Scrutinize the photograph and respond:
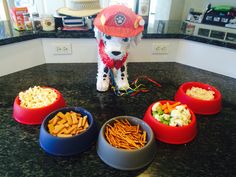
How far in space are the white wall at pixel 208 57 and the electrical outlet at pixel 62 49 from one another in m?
0.64

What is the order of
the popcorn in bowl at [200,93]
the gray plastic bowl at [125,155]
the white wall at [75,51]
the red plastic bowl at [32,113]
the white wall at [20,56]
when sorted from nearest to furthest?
the gray plastic bowl at [125,155], the red plastic bowl at [32,113], the popcorn in bowl at [200,93], the white wall at [20,56], the white wall at [75,51]

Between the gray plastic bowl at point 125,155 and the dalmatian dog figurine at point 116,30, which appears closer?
the gray plastic bowl at point 125,155

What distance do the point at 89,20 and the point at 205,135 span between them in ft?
2.90

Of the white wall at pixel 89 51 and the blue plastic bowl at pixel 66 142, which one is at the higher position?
the white wall at pixel 89 51

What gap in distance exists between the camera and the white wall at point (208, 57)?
1.11 meters

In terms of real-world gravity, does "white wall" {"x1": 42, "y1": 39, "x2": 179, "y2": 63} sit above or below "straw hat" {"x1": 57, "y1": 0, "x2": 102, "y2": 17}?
below

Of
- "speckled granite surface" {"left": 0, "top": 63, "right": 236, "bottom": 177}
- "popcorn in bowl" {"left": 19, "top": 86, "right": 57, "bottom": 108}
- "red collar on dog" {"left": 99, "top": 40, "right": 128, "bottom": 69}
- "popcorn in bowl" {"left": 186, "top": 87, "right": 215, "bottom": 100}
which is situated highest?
"red collar on dog" {"left": 99, "top": 40, "right": 128, "bottom": 69}

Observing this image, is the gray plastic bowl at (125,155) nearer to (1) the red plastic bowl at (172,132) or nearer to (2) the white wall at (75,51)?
(1) the red plastic bowl at (172,132)

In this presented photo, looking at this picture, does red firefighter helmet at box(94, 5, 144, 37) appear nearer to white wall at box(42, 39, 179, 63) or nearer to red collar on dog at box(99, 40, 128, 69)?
red collar on dog at box(99, 40, 128, 69)

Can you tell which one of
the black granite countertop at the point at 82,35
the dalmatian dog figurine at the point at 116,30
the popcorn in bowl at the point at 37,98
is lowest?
the popcorn in bowl at the point at 37,98

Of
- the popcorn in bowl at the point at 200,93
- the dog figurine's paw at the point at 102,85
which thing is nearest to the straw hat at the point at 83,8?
the dog figurine's paw at the point at 102,85

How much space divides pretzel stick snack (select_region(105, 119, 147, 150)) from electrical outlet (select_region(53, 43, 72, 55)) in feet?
2.17

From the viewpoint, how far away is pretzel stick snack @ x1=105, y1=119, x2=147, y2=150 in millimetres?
602

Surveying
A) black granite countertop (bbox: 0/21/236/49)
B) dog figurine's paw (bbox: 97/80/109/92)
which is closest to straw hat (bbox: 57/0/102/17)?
black granite countertop (bbox: 0/21/236/49)
